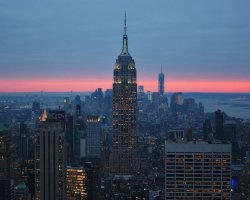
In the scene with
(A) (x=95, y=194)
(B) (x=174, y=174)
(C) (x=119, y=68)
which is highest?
(C) (x=119, y=68)

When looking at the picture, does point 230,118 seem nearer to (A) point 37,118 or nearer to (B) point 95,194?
(B) point 95,194

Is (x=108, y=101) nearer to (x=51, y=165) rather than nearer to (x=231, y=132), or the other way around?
(x=231, y=132)

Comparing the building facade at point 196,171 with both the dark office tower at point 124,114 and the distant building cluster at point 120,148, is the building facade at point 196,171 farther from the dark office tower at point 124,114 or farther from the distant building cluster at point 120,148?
the dark office tower at point 124,114

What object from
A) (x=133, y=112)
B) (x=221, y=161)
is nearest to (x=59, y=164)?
(x=221, y=161)

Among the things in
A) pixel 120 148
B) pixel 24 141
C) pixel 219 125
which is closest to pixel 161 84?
pixel 219 125

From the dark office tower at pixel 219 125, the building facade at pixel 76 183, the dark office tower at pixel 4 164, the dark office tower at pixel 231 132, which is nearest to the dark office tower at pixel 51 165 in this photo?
the building facade at pixel 76 183

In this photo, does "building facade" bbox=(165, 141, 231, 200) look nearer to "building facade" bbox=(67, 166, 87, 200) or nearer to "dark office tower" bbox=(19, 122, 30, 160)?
"building facade" bbox=(67, 166, 87, 200)

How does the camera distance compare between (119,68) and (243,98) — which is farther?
(119,68)
